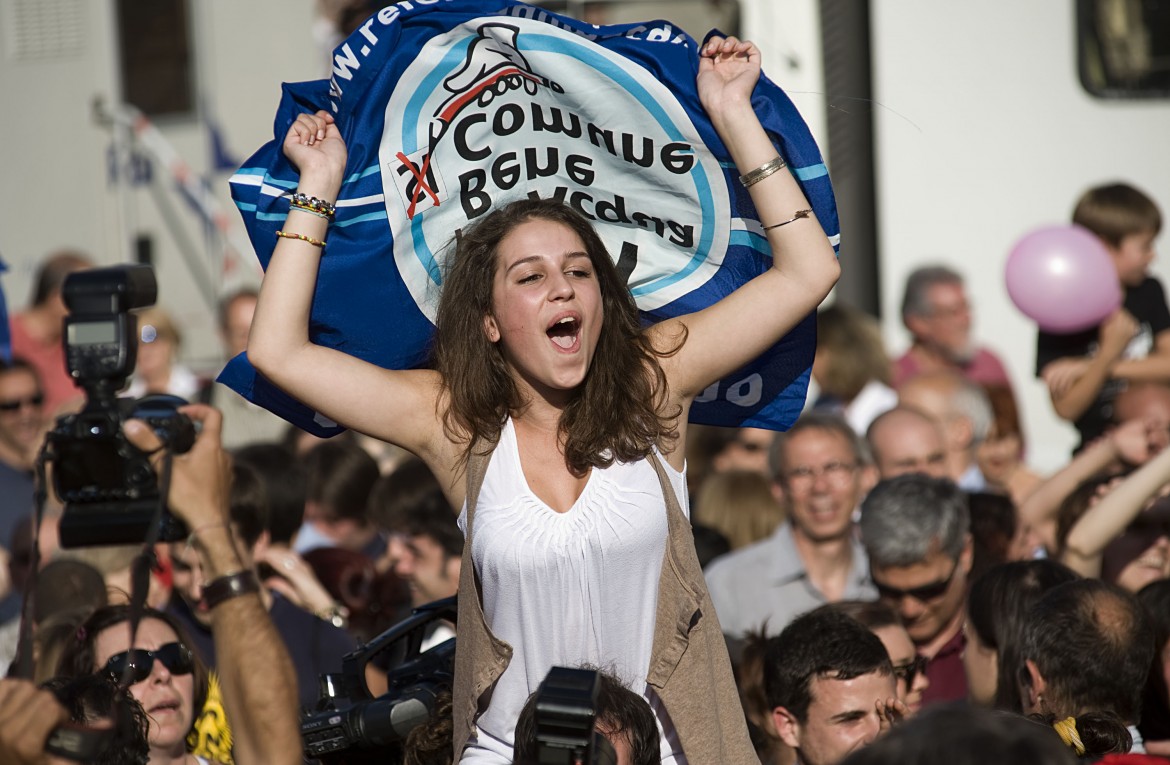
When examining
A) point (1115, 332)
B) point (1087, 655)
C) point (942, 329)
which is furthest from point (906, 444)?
point (1087, 655)

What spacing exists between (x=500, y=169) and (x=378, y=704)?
1187 millimetres

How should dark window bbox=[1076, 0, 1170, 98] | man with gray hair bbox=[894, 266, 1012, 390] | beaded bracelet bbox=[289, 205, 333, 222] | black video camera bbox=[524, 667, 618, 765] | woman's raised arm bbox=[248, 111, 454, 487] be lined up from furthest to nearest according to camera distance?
1. dark window bbox=[1076, 0, 1170, 98]
2. man with gray hair bbox=[894, 266, 1012, 390]
3. beaded bracelet bbox=[289, 205, 333, 222]
4. woman's raised arm bbox=[248, 111, 454, 487]
5. black video camera bbox=[524, 667, 618, 765]

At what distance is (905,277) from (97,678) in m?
5.36

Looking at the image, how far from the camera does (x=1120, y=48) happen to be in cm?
738

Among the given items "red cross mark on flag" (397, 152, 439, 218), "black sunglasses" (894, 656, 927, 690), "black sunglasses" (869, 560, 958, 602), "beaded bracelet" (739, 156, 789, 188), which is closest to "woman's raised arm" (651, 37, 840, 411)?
"beaded bracelet" (739, 156, 789, 188)

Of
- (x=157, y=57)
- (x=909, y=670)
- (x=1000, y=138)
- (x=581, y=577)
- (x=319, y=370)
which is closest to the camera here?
(x=581, y=577)

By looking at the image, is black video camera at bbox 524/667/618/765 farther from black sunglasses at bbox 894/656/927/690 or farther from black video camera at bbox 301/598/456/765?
black sunglasses at bbox 894/656/927/690

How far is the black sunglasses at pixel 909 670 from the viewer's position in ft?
12.5

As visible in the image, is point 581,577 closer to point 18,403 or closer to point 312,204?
point 312,204

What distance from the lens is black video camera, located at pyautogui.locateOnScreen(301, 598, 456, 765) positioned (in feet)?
9.25

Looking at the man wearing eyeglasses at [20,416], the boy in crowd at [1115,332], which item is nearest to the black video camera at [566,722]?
the boy in crowd at [1115,332]

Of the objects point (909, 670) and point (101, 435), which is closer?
point (101, 435)

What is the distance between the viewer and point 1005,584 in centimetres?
375

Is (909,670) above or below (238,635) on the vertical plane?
below
